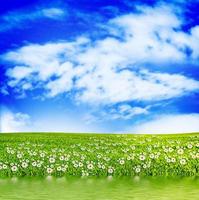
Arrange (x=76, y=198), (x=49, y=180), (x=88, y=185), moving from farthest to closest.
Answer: (x=49, y=180) → (x=88, y=185) → (x=76, y=198)

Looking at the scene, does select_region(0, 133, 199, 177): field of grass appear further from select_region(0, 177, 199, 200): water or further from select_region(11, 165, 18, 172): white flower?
select_region(0, 177, 199, 200): water

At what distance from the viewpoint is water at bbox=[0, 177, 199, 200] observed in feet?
40.1

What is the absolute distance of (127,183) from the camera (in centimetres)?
1500

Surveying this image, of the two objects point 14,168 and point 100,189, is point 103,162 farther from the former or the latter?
point 100,189

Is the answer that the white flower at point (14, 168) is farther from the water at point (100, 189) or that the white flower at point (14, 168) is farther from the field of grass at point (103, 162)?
the water at point (100, 189)

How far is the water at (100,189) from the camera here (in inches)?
481

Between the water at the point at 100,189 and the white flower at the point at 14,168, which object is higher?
the white flower at the point at 14,168

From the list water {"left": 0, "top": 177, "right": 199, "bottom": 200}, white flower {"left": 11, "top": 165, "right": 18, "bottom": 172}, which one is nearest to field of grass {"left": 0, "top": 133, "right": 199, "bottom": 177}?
white flower {"left": 11, "top": 165, "right": 18, "bottom": 172}

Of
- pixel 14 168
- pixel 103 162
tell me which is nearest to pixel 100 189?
pixel 103 162

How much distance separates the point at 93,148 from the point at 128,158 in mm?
3091

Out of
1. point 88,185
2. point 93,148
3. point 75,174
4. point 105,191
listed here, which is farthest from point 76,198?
point 93,148

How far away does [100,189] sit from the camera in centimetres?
1359

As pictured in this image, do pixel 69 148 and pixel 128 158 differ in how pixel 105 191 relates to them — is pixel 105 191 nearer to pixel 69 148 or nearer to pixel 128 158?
pixel 128 158

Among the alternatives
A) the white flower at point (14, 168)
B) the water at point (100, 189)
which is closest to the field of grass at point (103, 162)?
the white flower at point (14, 168)
